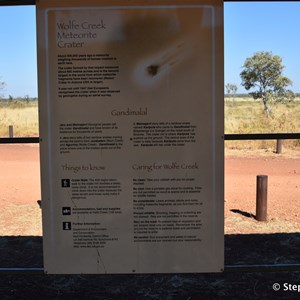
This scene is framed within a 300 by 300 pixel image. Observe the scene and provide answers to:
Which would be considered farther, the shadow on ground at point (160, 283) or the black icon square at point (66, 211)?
the shadow on ground at point (160, 283)

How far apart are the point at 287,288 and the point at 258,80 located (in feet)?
124

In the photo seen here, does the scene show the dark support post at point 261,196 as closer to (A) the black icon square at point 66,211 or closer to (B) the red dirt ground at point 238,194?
(B) the red dirt ground at point 238,194

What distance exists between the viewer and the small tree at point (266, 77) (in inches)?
1559

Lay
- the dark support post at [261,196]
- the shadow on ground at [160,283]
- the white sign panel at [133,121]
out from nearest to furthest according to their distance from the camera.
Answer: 1. the white sign panel at [133,121]
2. the shadow on ground at [160,283]
3. the dark support post at [261,196]

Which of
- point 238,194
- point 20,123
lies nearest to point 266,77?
point 20,123

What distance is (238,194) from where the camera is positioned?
787 centimetres

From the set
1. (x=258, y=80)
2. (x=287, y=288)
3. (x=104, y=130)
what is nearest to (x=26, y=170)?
(x=287, y=288)

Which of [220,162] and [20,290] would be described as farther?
[20,290]

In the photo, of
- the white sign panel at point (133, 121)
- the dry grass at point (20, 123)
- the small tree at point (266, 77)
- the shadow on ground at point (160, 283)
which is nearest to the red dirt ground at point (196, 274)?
the shadow on ground at point (160, 283)

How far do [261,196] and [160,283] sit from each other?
229 cm

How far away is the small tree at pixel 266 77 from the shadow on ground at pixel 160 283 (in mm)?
34302

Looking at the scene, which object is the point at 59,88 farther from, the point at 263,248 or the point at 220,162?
the point at 263,248

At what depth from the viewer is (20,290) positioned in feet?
13.0

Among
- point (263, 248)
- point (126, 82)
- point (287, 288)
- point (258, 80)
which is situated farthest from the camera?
point (258, 80)
